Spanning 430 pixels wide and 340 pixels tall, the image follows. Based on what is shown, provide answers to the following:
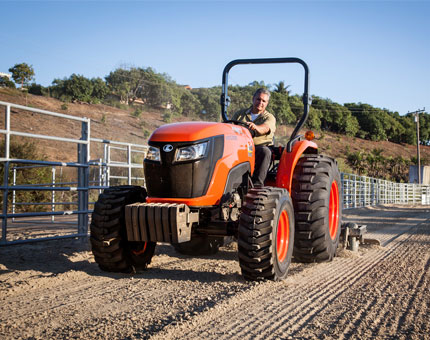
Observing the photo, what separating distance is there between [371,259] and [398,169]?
56.3 m

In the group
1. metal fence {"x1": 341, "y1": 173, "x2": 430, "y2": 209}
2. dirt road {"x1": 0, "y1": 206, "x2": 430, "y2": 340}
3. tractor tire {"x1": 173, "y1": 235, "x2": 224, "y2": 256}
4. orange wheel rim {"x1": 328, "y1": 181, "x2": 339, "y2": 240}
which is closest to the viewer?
dirt road {"x1": 0, "y1": 206, "x2": 430, "y2": 340}

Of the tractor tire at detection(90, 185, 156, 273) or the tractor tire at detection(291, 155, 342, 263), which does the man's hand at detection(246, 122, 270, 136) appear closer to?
the tractor tire at detection(291, 155, 342, 263)

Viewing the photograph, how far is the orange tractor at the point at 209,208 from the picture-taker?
365 cm

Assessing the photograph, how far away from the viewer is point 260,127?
15.3 ft

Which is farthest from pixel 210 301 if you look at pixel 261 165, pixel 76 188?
pixel 76 188

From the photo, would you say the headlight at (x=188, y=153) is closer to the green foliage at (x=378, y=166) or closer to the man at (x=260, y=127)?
the man at (x=260, y=127)

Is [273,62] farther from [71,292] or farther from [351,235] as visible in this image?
[71,292]

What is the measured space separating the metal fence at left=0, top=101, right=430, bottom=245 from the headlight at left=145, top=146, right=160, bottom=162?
A: 2.24m

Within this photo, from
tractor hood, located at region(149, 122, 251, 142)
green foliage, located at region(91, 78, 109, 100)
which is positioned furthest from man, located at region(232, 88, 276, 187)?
green foliage, located at region(91, 78, 109, 100)

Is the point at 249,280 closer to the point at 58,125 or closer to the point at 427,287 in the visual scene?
the point at 427,287

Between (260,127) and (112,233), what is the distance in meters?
1.90

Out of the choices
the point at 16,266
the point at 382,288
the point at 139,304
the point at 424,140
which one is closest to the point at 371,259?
the point at 382,288

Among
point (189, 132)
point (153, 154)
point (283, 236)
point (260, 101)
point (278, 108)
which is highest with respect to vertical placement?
point (278, 108)

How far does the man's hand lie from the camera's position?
4.55 m
